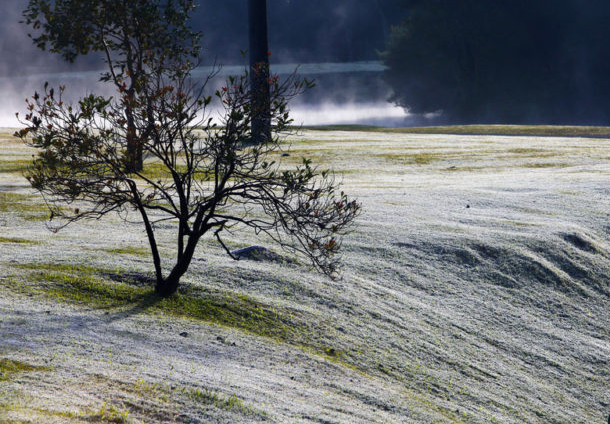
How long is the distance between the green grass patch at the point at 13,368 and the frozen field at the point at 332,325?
31mm

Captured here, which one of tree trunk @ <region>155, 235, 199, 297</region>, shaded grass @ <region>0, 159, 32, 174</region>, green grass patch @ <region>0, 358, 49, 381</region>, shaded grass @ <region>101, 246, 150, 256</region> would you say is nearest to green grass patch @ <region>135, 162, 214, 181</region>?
shaded grass @ <region>0, 159, 32, 174</region>

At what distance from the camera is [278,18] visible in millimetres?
136375

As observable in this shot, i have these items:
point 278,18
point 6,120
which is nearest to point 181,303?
point 6,120

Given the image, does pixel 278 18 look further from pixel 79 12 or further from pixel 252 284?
pixel 252 284

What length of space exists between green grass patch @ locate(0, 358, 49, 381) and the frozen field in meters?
0.03

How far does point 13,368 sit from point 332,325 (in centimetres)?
468

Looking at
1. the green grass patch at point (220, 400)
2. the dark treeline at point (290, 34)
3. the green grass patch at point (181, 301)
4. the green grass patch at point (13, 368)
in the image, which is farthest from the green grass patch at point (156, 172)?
the dark treeline at point (290, 34)

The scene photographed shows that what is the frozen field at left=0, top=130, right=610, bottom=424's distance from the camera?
771 centimetres

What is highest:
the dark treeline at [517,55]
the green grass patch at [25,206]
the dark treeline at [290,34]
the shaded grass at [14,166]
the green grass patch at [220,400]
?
the dark treeline at [290,34]

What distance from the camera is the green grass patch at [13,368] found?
7425 millimetres

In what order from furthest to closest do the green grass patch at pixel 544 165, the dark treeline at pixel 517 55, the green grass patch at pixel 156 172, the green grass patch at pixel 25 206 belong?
the dark treeline at pixel 517 55, the green grass patch at pixel 544 165, the green grass patch at pixel 156 172, the green grass patch at pixel 25 206

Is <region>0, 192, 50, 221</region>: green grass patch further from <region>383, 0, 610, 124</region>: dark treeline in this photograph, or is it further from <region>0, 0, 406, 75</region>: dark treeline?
<region>0, 0, 406, 75</region>: dark treeline

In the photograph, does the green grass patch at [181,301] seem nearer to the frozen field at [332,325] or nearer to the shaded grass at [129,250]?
the frozen field at [332,325]

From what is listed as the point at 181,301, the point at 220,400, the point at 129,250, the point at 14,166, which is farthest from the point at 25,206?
the point at 220,400
